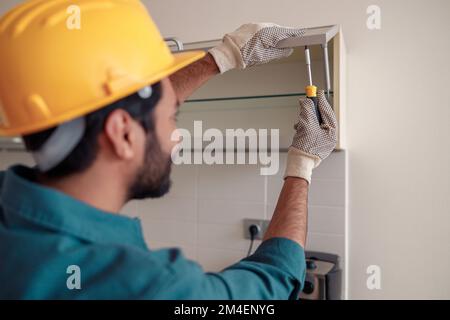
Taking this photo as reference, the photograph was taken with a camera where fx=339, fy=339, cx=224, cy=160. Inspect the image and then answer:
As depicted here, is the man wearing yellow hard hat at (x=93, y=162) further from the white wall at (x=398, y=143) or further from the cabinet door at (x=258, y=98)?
the white wall at (x=398, y=143)

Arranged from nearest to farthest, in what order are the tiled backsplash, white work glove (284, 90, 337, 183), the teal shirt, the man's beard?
the teal shirt, the man's beard, white work glove (284, 90, 337, 183), the tiled backsplash

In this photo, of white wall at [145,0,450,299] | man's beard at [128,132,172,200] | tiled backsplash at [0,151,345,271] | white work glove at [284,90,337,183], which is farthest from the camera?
tiled backsplash at [0,151,345,271]

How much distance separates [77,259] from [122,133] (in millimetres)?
185

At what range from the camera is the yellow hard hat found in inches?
17.9

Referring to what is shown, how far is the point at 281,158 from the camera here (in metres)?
1.20

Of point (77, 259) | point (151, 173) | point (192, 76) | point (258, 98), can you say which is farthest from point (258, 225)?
point (77, 259)

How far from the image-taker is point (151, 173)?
0.55m

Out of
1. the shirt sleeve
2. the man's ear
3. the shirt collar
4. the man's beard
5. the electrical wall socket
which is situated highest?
the man's ear

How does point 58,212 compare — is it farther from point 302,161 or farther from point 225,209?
point 225,209

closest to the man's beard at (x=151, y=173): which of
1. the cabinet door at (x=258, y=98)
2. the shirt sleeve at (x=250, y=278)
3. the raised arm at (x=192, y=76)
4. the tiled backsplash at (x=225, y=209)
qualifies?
the shirt sleeve at (x=250, y=278)

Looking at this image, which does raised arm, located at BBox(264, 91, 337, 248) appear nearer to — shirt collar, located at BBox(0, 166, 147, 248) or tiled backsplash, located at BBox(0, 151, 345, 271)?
shirt collar, located at BBox(0, 166, 147, 248)

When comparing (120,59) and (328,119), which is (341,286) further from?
(120,59)

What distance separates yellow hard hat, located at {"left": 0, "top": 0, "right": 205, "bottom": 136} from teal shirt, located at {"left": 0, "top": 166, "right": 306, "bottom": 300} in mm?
106

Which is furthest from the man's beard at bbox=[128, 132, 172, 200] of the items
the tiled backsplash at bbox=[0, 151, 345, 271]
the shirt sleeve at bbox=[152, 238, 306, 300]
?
the tiled backsplash at bbox=[0, 151, 345, 271]
